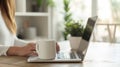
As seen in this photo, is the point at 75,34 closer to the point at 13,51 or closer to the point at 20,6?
the point at 13,51

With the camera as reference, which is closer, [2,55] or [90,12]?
[2,55]

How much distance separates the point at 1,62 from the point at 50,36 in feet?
9.14

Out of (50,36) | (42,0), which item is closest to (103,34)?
(50,36)

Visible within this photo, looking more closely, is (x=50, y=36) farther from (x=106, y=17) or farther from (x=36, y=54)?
(x=36, y=54)

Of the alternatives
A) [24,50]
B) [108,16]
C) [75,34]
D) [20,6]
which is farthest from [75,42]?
[108,16]

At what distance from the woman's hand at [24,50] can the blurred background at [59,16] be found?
2.34 m

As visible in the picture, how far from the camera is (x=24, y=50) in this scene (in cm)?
147

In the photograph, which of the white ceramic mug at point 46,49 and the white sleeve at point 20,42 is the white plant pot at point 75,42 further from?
the white ceramic mug at point 46,49

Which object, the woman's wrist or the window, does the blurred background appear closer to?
the window

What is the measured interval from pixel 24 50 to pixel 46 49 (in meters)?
0.23

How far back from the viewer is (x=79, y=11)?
426 cm

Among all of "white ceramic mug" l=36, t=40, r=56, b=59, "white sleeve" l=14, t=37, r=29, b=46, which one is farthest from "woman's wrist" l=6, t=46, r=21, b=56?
"white sleeve" l=14, t=37, r=29, b=46

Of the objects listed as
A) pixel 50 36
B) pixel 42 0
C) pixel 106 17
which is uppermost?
pixel 42 0

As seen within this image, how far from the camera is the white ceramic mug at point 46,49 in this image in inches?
50.5
